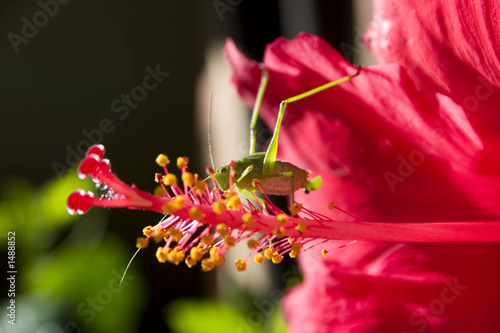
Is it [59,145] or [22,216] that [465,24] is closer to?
[22,216]

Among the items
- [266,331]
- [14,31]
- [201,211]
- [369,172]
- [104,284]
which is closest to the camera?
[201,211]

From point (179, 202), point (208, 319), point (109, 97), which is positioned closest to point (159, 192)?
point (179, 202)

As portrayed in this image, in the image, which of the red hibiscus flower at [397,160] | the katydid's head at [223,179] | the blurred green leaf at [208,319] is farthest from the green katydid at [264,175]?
the blurred green leaf at [208,319]

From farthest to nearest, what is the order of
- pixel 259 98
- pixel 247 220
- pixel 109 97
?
pixel 109 97, pixel 259 98, pixel 247 220

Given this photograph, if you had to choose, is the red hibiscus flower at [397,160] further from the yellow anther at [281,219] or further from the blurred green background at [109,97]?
the blurred green background at [109,97]

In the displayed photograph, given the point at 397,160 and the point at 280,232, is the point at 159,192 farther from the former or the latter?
the point at 397,160

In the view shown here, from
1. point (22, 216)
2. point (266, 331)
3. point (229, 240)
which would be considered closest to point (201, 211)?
point (229, 240)

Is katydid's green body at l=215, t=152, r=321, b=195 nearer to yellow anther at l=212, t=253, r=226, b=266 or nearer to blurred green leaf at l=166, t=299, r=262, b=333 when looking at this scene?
yellow anther at l=212, t=253, r=226, b=266
